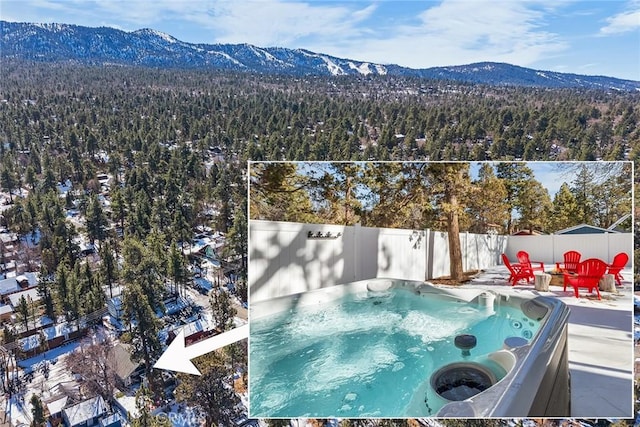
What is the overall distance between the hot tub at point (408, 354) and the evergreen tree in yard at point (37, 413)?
924cm

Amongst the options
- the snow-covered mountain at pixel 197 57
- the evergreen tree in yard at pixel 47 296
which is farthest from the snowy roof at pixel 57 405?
the snow-covered mountain at pixel 197 57

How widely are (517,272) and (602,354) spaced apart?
2.44 feet

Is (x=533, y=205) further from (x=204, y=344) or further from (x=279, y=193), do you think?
(x=204, y=344)

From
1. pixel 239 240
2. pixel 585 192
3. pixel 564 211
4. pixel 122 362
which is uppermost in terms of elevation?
pixel 585 192

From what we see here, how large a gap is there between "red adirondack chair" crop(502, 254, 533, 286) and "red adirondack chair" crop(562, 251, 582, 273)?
9.2 inches

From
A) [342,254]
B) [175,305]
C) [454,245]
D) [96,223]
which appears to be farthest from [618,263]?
[96,223]

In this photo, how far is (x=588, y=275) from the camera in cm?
313

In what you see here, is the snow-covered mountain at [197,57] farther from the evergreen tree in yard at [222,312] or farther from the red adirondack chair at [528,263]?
the red adirondack chair at [528,263]

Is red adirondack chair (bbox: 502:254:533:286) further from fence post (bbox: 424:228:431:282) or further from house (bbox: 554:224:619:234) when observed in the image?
fence post (bbox: 424:228:431:282)

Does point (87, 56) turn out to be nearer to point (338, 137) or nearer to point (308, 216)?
point (338, 137)

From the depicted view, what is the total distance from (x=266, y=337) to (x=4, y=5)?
21.3 metres

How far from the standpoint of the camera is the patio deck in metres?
2.77

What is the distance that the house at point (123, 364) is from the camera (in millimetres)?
10914

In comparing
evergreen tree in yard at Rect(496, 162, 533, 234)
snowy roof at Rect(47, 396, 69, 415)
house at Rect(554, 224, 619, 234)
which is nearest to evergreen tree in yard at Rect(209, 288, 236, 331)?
snowy roof at Rect(47, 396, 69, 415)
